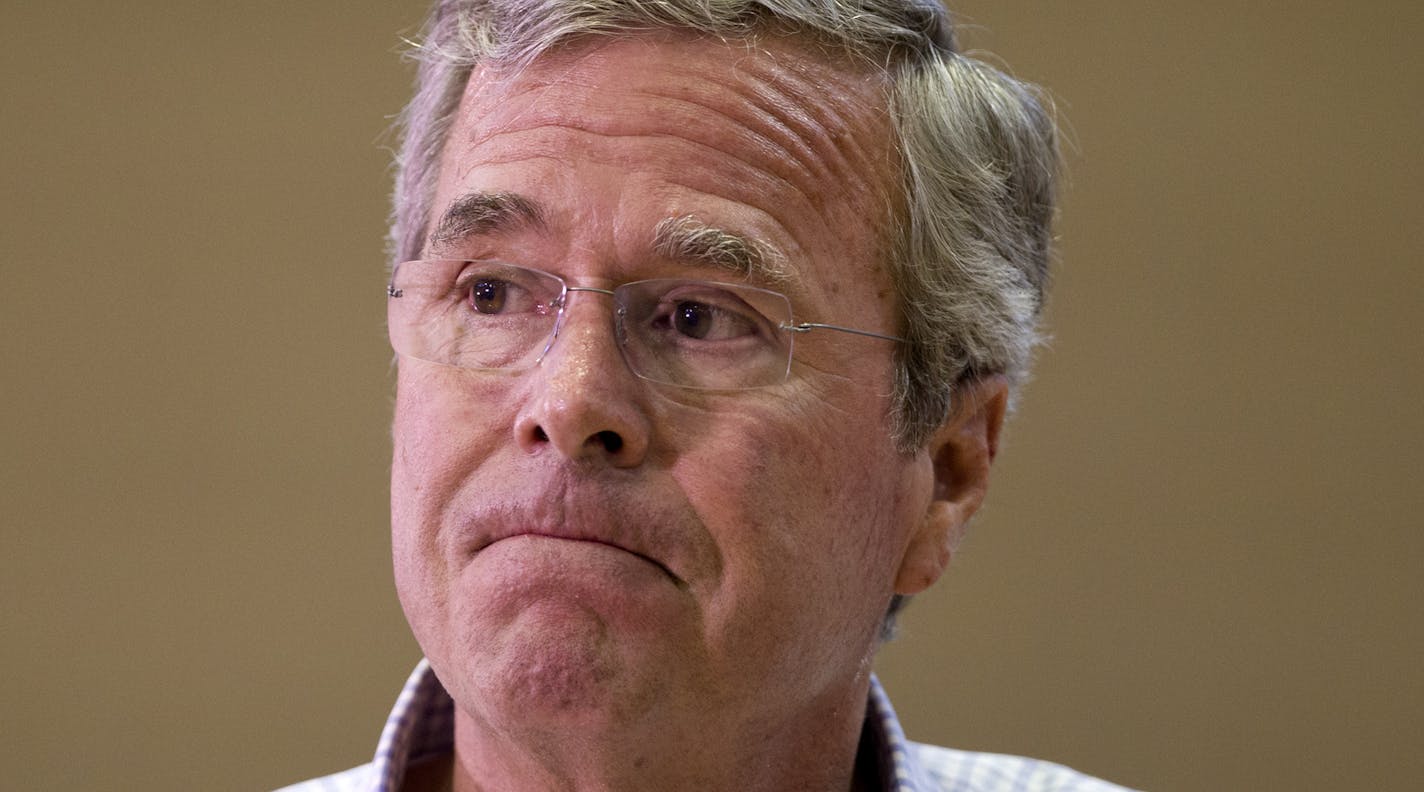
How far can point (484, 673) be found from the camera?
5.44ft

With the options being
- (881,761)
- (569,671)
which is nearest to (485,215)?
(569,671)

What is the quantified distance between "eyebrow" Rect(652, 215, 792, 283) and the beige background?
4.12 feet

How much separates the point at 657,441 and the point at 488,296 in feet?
1.02

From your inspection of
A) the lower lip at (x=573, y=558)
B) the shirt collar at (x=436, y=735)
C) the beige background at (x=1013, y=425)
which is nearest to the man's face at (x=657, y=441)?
the lower lip at (x=573, y=558)

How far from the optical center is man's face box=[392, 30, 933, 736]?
5.35 ft

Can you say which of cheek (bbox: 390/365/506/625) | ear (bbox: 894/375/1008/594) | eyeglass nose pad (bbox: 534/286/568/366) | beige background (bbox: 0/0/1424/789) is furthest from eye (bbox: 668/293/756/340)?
beige background (bbox: 0/0/1424/789)

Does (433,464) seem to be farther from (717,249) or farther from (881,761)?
(881,761)

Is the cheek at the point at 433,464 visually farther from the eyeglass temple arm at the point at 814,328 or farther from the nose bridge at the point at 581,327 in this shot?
the eyeglass temple arm at the point at 814,328

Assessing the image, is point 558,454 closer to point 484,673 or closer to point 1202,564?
point 484,673

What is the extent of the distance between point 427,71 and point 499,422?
0.65 meters

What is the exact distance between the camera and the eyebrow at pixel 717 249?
1726 millimetres

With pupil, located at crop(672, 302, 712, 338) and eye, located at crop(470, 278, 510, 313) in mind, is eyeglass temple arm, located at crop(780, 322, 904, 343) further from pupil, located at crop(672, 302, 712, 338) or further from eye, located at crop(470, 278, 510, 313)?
eye, located at crop(470, 278, 510, 313)

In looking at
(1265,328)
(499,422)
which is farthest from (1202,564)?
(499,422)

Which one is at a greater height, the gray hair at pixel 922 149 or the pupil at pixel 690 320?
the gray hair at pixel 922 149
